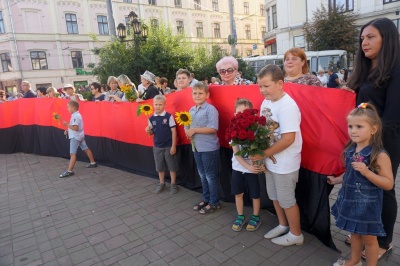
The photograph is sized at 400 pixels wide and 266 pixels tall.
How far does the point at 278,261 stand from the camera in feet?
9.66

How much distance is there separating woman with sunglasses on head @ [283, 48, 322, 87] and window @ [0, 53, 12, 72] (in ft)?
→ 118

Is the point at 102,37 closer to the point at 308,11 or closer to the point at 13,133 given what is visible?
the point at 308,11

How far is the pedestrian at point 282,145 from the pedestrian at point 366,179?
0.55 m

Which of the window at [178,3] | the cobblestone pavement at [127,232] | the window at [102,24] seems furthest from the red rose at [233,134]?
the window at [178,3]

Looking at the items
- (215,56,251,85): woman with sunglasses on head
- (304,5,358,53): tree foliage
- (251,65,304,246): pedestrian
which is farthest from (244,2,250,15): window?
(251,65,304,246): pedestrian

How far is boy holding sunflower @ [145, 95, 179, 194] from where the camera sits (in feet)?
15.7

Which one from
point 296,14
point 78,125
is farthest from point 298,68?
point 296,14

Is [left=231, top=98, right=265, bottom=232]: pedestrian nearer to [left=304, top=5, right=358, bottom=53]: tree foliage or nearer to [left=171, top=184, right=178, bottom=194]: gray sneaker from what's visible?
[left=171, top=184, right=178, bottom=194]: gray sneaker

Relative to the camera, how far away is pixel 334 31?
24000 millimetres

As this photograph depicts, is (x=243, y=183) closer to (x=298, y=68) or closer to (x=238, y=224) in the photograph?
(x=238, y=224)

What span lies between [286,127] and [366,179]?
815 millimetres

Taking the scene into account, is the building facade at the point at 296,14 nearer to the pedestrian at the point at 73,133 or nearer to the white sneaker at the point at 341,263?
the pedestrian at the point at 73,133

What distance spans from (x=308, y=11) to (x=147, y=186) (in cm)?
2971

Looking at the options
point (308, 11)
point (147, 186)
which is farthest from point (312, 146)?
point (308, 11)
